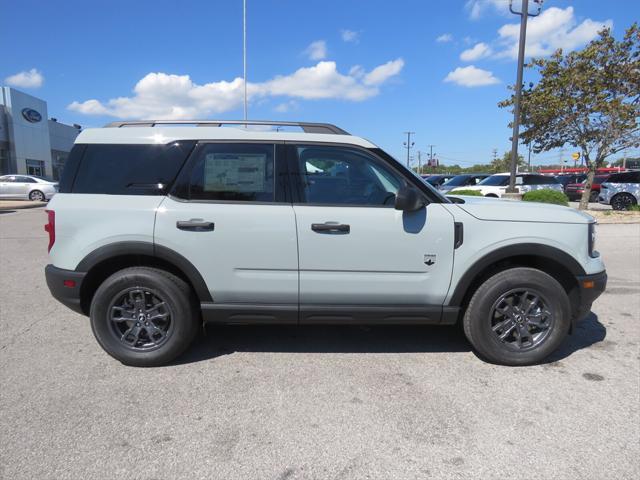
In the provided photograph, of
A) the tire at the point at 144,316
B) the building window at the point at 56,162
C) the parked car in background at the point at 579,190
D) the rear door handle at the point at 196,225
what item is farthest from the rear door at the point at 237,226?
the building window at the point at 56,162

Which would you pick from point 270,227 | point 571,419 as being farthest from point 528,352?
point 270,227

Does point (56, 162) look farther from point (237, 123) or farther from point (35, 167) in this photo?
point (237, 123)

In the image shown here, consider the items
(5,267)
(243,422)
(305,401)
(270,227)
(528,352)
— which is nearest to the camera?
(243,422)

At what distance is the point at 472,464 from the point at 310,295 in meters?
1.58

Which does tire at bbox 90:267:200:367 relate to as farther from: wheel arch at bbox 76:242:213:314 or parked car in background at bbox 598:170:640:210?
parked car in background at bbox 598:170:640:210

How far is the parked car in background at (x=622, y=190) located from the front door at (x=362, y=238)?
714 inches

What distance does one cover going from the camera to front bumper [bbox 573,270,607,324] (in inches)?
136

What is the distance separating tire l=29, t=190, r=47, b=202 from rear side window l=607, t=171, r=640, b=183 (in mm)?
27377

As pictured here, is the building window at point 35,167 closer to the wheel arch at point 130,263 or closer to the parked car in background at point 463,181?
the parked car in background at point 463,181

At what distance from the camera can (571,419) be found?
9.16ft

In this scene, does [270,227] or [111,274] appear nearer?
[270,227]

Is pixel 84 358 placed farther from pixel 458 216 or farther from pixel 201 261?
pixel 458 216

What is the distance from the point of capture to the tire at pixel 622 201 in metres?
17.8

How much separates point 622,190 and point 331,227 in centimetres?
1930
